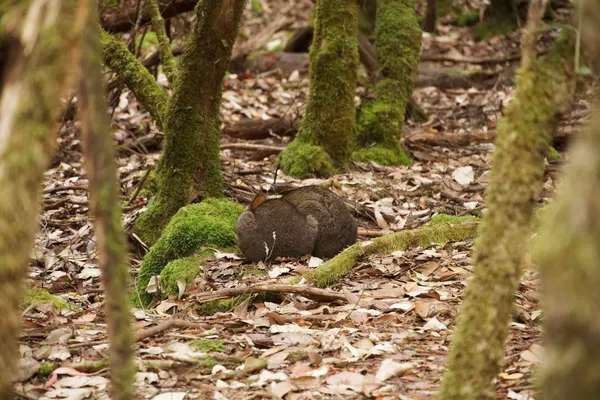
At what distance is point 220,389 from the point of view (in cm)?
345

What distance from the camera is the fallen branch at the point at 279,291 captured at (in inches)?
186

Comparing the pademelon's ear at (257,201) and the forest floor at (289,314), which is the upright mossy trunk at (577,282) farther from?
the pademelon's ear at (257,201)

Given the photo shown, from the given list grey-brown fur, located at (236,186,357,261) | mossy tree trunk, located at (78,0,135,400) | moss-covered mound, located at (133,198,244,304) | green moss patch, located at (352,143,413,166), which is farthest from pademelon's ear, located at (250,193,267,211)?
mossy tree trunk, located at (78,0,135,400)

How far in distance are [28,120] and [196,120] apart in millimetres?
4299

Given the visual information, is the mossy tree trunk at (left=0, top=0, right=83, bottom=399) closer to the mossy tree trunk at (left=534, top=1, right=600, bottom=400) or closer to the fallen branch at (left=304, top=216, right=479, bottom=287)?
the mossy tree trunk at (left=534, top=1, right=600, bottom=400)

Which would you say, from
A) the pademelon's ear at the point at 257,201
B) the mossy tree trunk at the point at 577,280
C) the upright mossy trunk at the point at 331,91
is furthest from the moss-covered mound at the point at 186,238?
the mossy tree trunk at the point at 577,280

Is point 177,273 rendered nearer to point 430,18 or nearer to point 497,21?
point 430,18

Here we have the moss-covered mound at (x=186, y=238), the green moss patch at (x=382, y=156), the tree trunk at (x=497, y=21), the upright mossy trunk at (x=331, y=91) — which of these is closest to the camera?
the moss-covered mound at (x=186, y=238)

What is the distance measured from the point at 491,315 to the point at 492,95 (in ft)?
32.4

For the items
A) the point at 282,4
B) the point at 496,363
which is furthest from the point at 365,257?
the point at 282,4

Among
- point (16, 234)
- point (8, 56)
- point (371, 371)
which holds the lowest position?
point (371, 371)

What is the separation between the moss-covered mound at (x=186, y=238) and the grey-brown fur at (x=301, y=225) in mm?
237

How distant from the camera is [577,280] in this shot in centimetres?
171

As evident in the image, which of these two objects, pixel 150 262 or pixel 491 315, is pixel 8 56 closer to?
pixel 491 315
